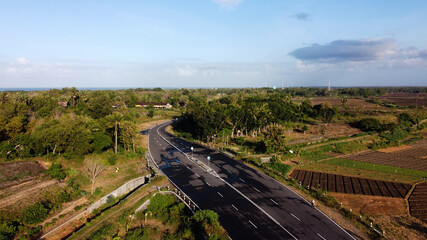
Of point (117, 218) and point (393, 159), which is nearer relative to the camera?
point (117, 218)

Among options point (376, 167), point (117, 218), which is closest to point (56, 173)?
point (117, 218)

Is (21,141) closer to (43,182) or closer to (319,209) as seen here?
(43,182)

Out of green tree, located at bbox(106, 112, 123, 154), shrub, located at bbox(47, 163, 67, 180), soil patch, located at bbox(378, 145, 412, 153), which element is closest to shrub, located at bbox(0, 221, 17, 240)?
shrub, located at bbox(47, 163, 67, 180)

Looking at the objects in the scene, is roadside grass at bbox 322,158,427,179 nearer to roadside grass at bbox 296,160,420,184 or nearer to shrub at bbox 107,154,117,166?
roadside grass at bbox 296,160,420,184

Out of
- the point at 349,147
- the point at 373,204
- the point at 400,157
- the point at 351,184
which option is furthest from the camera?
the point at 349,147

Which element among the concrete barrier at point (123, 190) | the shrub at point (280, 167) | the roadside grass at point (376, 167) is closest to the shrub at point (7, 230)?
the concrete barrier at point (123, 190)

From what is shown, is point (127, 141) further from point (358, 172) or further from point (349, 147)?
point (349, 147)

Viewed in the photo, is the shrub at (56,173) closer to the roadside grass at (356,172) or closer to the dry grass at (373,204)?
the dry grass at (373,204)
